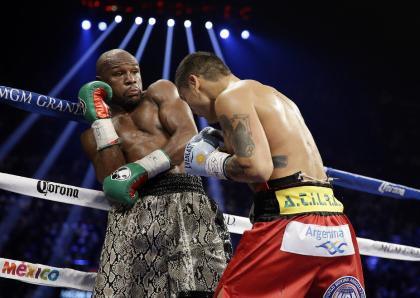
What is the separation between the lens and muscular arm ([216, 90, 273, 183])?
1.89 metres

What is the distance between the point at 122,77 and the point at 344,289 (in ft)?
4.89

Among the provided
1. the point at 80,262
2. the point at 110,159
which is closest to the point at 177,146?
the point at 110,159

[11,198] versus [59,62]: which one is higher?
[59,62]

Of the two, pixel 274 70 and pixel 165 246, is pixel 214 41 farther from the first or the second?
pixel 165 246

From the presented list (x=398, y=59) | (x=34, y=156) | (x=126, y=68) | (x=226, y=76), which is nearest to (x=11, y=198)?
(x=34, y=156)

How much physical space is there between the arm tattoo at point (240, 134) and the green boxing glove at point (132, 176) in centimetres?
69

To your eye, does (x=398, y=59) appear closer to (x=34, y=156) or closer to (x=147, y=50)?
(x=147, y=50)

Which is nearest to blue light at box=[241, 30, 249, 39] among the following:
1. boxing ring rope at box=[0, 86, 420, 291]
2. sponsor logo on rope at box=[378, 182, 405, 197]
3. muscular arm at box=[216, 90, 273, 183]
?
sponsor logo on rope at box=[378, 182, 405, 197]

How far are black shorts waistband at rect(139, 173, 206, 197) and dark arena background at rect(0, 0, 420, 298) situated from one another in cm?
493

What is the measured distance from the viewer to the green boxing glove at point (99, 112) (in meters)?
2.65

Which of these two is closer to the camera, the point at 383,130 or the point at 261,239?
the point at 261,239

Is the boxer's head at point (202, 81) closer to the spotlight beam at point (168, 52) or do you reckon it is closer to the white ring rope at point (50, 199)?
the white ring rope at point (50, 199)

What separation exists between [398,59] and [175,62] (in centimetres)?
361

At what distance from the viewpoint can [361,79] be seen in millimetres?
10094
